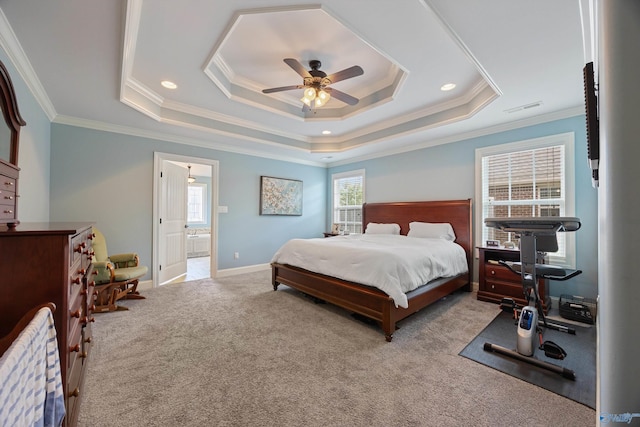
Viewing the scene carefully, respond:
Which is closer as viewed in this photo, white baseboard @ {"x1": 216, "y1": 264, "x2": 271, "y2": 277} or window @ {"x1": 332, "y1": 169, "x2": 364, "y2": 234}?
white baseboard @ {"x1": 216, "y1": 264, "x2": 271, "y2": 277}

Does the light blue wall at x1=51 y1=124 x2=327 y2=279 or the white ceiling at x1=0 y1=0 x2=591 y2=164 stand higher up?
the white ceiling at x1=0 y1=0 x2=591 y2=164

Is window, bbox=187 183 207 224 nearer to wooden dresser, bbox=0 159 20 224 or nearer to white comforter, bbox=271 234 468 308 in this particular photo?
white comforter, bbox=271 234 468 308

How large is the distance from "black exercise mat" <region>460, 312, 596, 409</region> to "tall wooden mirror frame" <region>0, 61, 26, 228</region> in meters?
3.38

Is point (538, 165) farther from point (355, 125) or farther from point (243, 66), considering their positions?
point (243, 66)

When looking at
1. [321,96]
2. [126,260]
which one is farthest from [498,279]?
[126,260]

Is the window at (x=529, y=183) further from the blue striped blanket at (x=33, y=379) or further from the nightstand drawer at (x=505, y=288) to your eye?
the blue striped blanket at (x=33, y=379)

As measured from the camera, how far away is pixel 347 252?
2.94 m

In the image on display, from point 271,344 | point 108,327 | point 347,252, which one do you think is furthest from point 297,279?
point 108,327

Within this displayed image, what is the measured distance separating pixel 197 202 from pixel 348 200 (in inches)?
199

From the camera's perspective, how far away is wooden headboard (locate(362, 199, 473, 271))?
158 inches

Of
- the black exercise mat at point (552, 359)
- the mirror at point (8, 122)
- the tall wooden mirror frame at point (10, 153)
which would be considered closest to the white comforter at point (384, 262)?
the black exercise mat at point (552, 359)

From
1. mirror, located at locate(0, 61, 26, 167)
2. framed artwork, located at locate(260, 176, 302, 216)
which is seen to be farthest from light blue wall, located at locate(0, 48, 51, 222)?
framed artwork, located at locate(260, 176, 302, 216)

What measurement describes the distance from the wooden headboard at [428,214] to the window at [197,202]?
5.34 m

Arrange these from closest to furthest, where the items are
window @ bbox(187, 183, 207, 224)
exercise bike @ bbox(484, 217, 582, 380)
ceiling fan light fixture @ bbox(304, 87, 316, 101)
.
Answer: exercise bike @ bbox(484, 217, 582, 380), ceiling fan light fixture @ bbox(304, 87, 316, 101), window @ bbox(187, 183, 207, 224)
